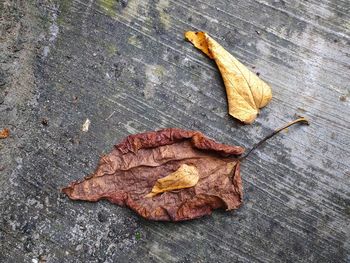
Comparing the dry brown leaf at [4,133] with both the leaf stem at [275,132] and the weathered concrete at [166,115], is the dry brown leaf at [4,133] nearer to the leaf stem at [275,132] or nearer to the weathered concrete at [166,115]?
the weathered concrete at [166,115]

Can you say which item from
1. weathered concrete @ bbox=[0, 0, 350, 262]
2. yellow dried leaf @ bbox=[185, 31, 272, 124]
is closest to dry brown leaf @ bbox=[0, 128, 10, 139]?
weathered concrete @ bbox=[0, 0, 350, 262]

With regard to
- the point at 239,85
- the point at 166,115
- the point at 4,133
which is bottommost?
the point at 4,133

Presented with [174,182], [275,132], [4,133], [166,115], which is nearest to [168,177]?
[174,182]

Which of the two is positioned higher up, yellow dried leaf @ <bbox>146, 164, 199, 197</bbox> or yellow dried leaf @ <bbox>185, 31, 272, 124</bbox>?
yellow dried leaf @ <bbox>185, 31, 272, 124</bbox>

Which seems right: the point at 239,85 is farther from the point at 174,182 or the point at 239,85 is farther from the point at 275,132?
the point at 174,182

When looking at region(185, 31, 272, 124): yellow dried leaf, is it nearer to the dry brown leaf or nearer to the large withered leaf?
the large withered leaf
